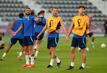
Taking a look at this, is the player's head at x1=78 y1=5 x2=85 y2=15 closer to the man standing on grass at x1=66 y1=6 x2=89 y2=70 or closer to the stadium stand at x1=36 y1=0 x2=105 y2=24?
the man standing on grass at x1=66 y1=6 x2=89 y2=70

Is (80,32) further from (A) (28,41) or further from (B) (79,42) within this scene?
(A) (28,41)

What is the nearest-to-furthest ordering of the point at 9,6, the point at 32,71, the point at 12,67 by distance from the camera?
the point at 32,71, the point at 12,67, the point at 9,6

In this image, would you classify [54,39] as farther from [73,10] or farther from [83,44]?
[73,10]

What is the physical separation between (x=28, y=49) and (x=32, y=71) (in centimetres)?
183

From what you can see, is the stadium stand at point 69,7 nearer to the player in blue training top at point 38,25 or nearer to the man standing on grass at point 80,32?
the player in blue training top at point 38,25

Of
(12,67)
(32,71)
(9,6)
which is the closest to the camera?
(32,71)

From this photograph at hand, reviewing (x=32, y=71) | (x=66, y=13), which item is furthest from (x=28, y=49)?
(x=66, y=13)

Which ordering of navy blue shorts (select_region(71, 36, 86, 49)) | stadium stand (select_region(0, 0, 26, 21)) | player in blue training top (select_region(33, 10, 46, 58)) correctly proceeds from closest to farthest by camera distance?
navy blue shorts (select_region(71, 36, 86, 49)) → player in blue training top (select_region(33, 10, 46, 58)) → stadium stand (select_region(0, 0, 26, 21))

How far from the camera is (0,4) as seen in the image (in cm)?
5469

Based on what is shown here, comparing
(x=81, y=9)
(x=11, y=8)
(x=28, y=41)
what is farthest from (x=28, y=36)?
(x=11, y=8)

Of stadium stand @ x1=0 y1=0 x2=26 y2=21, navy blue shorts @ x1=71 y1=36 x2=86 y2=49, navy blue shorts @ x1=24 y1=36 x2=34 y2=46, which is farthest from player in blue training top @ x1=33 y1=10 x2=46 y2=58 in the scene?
stadium stand @ x1=0 y1=0 x2=26 y2=21

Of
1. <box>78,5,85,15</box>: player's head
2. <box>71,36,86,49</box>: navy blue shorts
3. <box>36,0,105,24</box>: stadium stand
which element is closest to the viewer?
<box>78,5,85,15</box>: player's head

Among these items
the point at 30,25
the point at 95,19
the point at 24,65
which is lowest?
the point at 95,19

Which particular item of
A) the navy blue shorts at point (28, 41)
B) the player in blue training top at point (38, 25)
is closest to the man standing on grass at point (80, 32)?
the navy blue shorts at point (28, 41)
